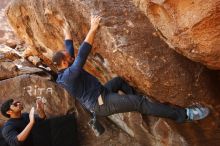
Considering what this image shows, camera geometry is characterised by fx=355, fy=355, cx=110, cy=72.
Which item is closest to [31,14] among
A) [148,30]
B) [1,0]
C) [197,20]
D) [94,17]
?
[94,17]

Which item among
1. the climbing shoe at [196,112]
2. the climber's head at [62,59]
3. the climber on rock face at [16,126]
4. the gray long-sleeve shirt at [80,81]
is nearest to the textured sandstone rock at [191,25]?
the climbing shoe at [196,112]

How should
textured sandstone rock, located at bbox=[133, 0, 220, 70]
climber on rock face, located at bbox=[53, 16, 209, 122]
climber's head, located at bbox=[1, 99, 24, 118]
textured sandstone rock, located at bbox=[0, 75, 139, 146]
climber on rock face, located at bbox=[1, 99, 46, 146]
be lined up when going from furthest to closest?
textured sandstone rock, located at bbox=[0, 75, 139, 146] < climber's head, located at bbox=[1, 99, 24, 118] < climber on rock face, located at bbox=[1, 99, 46, 146] < climber on rock face, located at bbox=[53, 16, 209, 122] < textured sandstone rock, located at bbox=[133, 0, 220, 70]

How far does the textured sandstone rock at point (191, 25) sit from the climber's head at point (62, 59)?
3.91ft

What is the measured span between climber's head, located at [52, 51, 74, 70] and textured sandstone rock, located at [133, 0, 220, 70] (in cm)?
119

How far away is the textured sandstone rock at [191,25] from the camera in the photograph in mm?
3673

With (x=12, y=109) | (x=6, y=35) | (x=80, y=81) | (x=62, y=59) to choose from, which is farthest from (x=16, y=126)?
(x=6, y=35)

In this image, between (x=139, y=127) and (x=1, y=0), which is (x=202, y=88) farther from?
(x=1, y=0)

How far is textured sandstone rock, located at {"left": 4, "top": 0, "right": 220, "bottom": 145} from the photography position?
472 centimetres

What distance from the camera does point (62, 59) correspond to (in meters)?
4.65

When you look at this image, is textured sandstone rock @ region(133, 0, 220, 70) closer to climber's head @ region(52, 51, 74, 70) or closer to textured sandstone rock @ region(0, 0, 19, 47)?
climber's head @ region(52, 51, 74, 70)

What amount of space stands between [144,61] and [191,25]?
103cm

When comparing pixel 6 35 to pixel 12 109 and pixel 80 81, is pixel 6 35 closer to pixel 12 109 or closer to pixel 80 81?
pixel 12 109

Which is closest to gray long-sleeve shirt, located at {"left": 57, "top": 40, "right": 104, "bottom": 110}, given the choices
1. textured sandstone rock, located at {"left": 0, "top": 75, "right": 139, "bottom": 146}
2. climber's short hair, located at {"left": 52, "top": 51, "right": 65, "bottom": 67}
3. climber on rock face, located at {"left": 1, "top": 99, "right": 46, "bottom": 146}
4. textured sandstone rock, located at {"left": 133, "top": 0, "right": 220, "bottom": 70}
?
climber's short hair, located at {"left": 52, "top": 51, "right": 65, "bottom": 67}

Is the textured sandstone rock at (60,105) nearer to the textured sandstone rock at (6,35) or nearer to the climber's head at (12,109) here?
the climber's head at (12,109)
